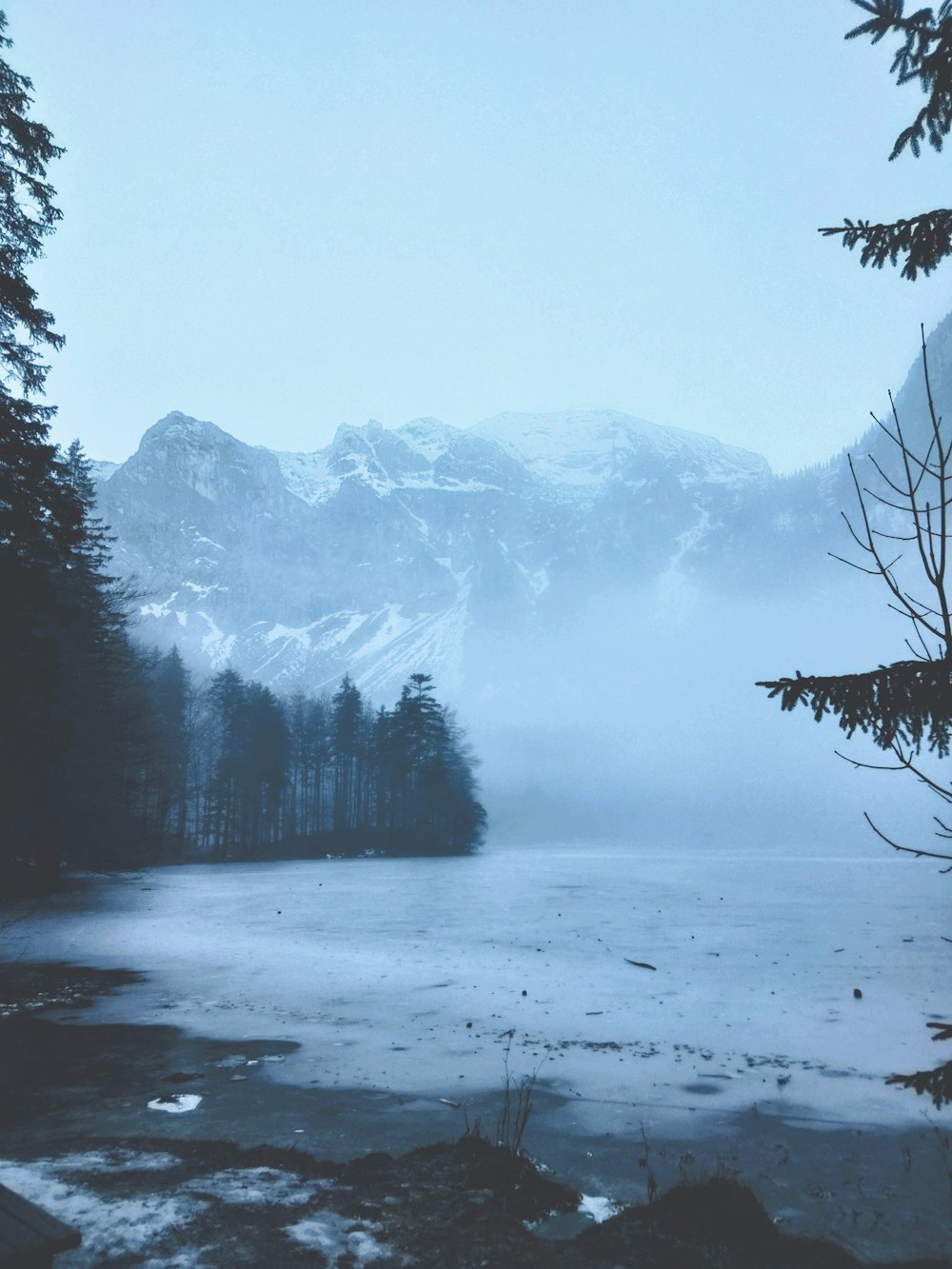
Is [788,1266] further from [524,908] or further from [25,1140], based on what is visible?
[524,908]

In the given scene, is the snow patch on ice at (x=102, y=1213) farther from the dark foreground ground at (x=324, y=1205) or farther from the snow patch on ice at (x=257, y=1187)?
the snow patch on ice at (x=257, y=1187)

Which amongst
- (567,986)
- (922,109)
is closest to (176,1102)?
(567,986)

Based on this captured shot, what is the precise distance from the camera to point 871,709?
3.55 metres

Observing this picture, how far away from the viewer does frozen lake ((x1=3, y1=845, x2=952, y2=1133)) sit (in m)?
10.1

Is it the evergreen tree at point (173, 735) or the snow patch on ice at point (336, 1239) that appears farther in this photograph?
the evergreen tree at point (173, 735)

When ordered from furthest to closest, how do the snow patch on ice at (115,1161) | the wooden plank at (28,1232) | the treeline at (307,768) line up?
the treeline at (307,768) → the snow patch on ice at (115,1161) → the wooden plank at (28,1232)

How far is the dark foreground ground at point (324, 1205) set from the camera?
18.2 ft

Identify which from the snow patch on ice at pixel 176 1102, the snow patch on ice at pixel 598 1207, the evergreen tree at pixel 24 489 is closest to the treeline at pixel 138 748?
the evergreen tree at pixel 24 489

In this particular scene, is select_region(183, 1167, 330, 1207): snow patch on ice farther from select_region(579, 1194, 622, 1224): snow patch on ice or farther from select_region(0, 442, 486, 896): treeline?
select_region(0, 442, 486, 896): treeline

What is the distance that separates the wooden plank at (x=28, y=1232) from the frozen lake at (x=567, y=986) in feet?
21.0

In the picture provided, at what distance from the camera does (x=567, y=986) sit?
15.8 metres

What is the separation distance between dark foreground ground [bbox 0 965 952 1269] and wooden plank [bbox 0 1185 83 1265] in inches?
92.5

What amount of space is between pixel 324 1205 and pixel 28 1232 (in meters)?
3.62

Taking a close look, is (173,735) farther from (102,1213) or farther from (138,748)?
(102,1213)
